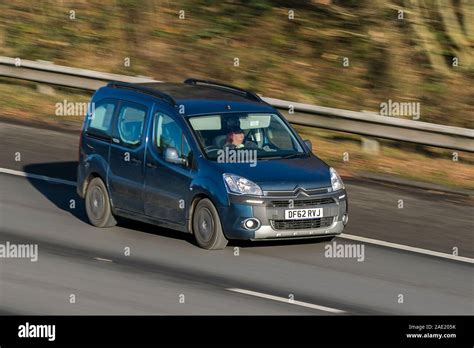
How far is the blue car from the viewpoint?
13.3 m

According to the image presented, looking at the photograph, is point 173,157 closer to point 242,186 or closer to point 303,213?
point 242,186

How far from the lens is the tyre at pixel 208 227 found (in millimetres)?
13406

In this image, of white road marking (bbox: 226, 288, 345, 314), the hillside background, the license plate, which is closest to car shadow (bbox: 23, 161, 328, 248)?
the license plate

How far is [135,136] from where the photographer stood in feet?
47.3

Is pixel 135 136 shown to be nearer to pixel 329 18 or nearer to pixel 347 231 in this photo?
pixel 347 231

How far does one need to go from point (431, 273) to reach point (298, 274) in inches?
61.6

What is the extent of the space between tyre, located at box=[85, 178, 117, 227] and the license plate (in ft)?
8.48

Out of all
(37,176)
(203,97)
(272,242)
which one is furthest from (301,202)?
(37,176)

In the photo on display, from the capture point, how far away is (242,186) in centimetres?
1327

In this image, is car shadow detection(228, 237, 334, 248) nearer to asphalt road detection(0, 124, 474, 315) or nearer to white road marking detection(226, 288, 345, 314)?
asphalt road detection(0, 124, 474, 315)

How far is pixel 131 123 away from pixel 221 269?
2598 millimetres

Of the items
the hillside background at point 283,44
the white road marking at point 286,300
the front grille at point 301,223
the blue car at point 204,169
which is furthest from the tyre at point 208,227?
the hillside background at point 283,44

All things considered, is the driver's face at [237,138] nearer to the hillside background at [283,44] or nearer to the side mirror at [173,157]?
the side mirror at [173,157]

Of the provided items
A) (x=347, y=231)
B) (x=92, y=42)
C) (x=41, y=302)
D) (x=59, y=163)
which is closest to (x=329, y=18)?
(x=92, y=42)
